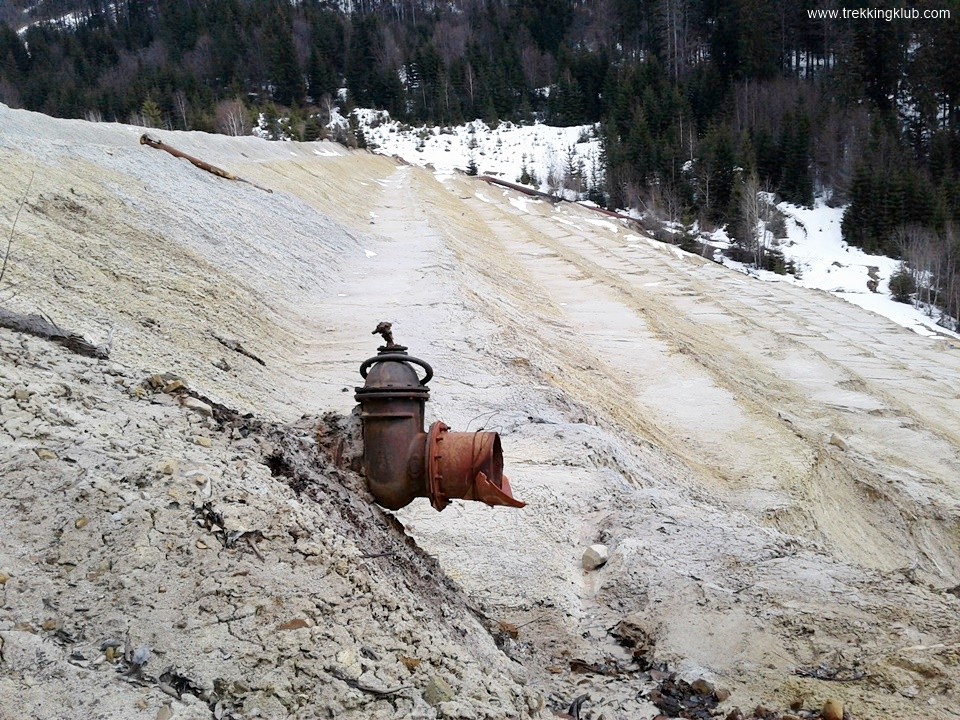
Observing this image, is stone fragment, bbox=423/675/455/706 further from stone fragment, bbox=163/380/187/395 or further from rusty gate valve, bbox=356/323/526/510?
stone fragment, bbox=163/380/187/395

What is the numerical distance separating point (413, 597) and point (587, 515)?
2424mm

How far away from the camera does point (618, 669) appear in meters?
3.47

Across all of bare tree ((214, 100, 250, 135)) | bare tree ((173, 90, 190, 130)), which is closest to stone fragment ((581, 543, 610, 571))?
bare tree ((214, 100, 250, 135))

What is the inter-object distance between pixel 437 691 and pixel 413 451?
1.16 m

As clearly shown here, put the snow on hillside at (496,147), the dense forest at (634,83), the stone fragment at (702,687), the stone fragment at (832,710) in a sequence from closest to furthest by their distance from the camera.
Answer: the stone fragment at (832,710) → the stone fragment at (702,687) → the dense forest at (634,83) → the snow on hillside at (496,147)

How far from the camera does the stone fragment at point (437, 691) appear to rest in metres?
2.56

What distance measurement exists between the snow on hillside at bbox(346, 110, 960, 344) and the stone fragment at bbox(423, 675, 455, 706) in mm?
22273

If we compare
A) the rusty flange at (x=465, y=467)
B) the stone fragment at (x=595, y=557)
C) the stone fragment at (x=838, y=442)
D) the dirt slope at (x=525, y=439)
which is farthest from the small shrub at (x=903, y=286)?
the rusty flange at (x=465, y=467)

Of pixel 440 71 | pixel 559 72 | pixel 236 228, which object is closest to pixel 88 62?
pixel 440 71

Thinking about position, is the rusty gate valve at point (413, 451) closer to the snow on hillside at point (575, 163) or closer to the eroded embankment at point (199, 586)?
the eroded embankment at point (199, 586)

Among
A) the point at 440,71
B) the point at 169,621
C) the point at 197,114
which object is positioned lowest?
the point at 169,621

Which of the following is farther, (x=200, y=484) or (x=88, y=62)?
(x=88, y=62)

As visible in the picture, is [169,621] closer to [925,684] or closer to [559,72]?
[925,684]

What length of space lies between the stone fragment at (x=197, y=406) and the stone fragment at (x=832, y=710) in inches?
115
